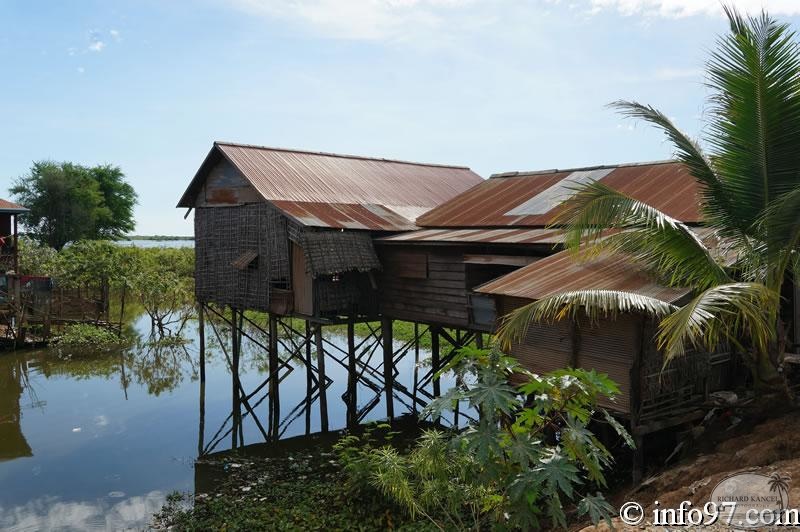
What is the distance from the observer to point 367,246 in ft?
50.3

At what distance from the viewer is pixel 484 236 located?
13484 millimetres

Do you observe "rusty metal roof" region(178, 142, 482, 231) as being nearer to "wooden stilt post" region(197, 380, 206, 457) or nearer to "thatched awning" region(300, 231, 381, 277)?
"thatched awning" region(300, 231, 381, 277)

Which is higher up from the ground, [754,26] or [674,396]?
[754,26]

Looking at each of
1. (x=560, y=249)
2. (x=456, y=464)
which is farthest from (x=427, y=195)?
(x=456, y=464)

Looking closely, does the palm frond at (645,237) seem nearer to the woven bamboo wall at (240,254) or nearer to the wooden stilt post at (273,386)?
the woven bamboo wall at (240,254)

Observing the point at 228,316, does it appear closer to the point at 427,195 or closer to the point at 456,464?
the point at 427,195

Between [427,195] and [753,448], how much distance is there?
45.4ft

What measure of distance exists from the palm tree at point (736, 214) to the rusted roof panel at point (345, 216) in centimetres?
690

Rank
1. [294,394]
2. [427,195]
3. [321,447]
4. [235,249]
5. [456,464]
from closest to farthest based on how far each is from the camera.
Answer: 1. [456,464]
2. [321,447]
3. [235,249]
4. [294,394]
5. [427,195]

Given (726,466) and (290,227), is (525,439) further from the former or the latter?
(290,227)

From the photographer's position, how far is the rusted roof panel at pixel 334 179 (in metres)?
16.4

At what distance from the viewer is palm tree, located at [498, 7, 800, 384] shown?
760 centimetres

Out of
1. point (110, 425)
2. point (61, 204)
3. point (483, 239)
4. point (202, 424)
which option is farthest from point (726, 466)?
point (61, 204)

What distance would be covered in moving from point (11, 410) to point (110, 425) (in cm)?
330
